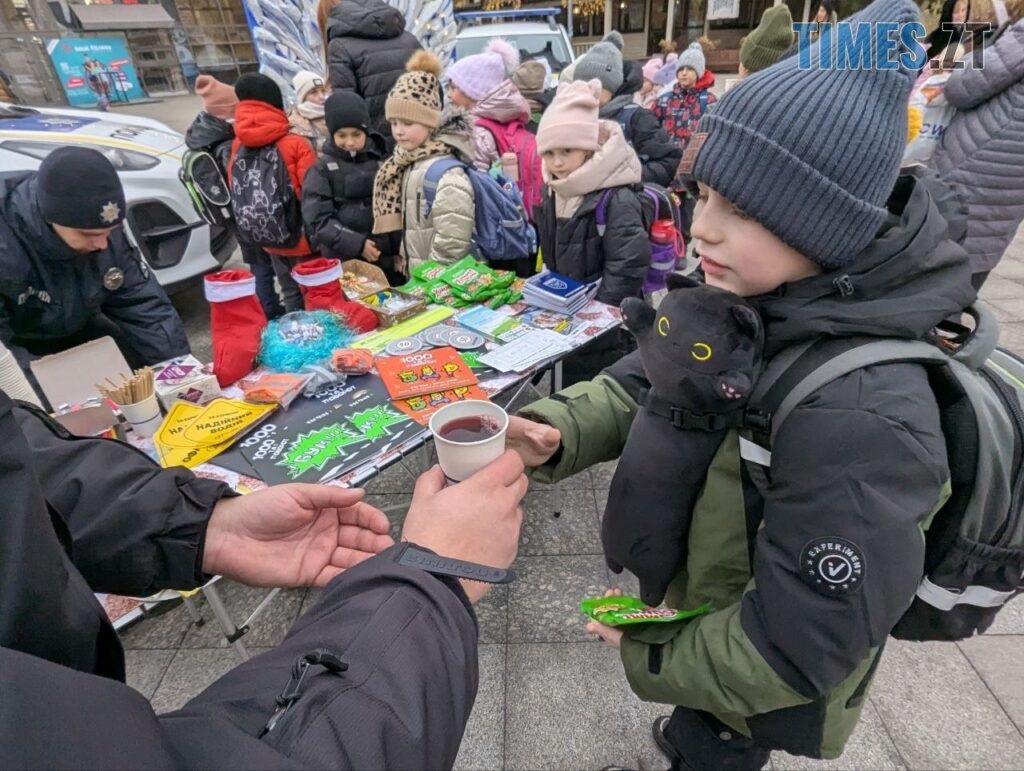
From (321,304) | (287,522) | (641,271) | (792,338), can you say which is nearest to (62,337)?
(321,304)

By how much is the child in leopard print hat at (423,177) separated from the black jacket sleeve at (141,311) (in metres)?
1.37

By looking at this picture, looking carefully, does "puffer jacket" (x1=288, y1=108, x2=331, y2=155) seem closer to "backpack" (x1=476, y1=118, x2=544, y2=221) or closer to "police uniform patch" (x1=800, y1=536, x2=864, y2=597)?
"backpack" (x1=476, y1=118, x2=544, y2=221)

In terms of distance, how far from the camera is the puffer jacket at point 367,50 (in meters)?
4.32

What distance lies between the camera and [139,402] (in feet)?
6.27

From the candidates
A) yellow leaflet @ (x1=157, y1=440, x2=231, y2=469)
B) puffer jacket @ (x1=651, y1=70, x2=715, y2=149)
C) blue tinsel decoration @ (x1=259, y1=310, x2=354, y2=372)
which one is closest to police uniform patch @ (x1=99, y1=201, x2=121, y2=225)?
blue tinsel decoration @ (x1=259, y1=310, x2=354, y2=372)

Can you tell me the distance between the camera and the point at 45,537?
25.7 inches

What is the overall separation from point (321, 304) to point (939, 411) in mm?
2398

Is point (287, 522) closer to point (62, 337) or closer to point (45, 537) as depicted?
point (45, 537)

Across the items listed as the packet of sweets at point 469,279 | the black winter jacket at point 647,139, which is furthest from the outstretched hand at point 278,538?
the black winter jacket at point 647,139

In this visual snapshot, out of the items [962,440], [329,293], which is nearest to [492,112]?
[329,293]

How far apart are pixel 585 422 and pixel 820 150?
0.82m

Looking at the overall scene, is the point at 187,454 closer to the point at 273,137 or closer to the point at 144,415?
the point at 144,415

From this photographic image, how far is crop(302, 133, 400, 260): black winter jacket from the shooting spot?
365cm

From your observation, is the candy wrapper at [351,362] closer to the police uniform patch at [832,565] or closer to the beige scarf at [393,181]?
the beige scarf at [393,181]
